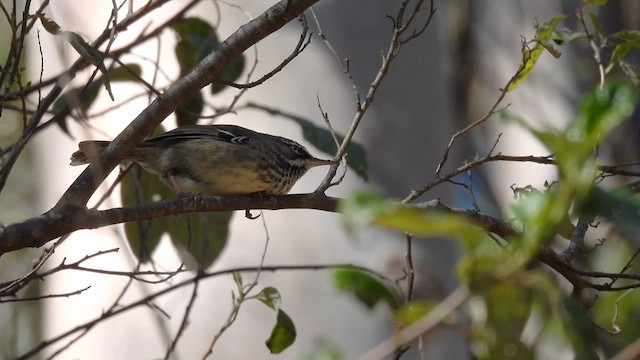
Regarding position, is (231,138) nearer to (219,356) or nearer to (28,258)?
(219,356)

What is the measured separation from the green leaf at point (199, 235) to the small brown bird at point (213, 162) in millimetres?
157

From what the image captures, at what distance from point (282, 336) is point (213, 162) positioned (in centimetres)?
114

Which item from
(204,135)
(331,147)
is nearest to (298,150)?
(204,135)

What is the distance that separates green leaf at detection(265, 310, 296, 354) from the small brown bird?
0.97 m

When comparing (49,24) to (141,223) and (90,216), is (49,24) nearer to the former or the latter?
(90,216)

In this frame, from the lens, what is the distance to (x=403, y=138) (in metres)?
4.60

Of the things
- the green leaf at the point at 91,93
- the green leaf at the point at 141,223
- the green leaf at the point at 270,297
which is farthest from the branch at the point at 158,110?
the green leaf at the point at 91,93

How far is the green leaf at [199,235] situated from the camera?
136 inches

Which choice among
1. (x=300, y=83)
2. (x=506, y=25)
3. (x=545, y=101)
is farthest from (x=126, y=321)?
(x=506, y=25)

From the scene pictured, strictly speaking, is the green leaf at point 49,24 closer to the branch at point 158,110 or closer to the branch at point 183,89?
the branch at point 158,110

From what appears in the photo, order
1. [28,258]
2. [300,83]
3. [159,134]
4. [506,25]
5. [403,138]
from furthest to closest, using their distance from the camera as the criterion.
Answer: [506,25], [28,258], [403,138], [300,83], [159,134]

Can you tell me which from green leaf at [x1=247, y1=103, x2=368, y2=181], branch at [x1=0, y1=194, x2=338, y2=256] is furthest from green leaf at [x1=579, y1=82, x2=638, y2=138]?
green leaf at [x1=247, y1=103, x2=368, y2=181]

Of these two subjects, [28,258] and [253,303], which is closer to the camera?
[253,303]

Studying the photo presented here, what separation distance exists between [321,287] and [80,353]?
3.62ft
